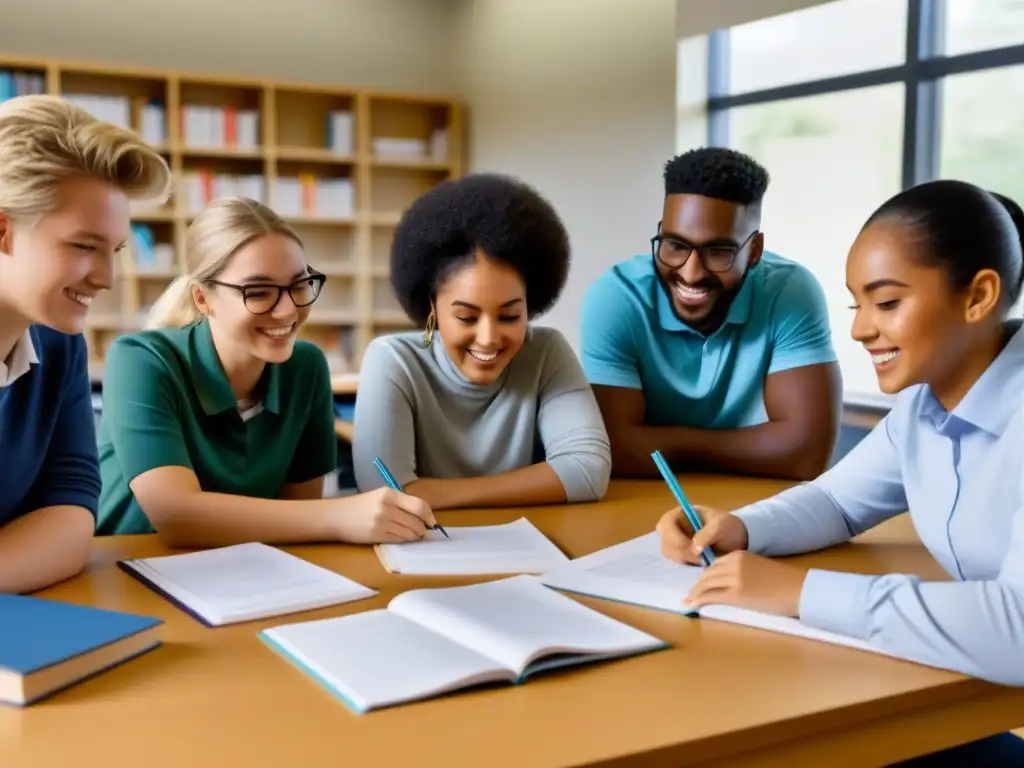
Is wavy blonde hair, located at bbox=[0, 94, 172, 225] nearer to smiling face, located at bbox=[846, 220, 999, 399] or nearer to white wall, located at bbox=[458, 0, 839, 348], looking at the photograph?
smiling face, located at bbox=[846, 220, 999, 399]

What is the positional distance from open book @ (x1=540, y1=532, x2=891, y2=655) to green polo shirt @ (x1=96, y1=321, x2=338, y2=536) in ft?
2.26

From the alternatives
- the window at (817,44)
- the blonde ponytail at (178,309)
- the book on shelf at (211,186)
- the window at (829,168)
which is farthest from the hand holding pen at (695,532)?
the book on shelf at (211,186)

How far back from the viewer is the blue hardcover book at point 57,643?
0.94 metres

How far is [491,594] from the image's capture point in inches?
49.3

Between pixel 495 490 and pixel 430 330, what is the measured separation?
384 mm

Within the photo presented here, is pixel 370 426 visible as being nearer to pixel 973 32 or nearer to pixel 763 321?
pixel 763 321

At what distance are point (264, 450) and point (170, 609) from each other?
0.67m

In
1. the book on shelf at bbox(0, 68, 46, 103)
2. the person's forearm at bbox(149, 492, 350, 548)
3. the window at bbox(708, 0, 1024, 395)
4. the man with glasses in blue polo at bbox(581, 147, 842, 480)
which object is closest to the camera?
the person's forearm at bbox(149, 492, 350, 548)

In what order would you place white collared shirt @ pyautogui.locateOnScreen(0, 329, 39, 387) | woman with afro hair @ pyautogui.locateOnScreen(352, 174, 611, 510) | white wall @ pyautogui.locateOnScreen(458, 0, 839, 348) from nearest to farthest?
1. white collared shirt @ pyautogui.locateOnScreen(0, 329, 39, 387)
2. woman with afro hair @ pyautogui.locateOnScreen(352, 174, 611, 510)
3. white wall @ pyautogui.locateOnScreen(458, 0, 839, 348)

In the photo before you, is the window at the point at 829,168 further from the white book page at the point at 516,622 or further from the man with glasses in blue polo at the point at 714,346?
the white book page at the point at 516,622

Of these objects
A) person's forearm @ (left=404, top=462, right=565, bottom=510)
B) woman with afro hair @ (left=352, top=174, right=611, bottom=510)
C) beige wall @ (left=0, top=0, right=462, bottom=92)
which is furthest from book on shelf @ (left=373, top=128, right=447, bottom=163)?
person's forearm @ (left=404, top=462, right=565, bottom=510)

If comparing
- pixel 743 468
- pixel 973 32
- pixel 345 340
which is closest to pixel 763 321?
pixel 743 468

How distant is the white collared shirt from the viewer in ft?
4.44

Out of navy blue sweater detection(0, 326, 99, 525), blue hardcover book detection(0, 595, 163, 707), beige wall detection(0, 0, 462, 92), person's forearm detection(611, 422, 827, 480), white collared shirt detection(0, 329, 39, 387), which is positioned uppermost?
beige wall detection(0, 0, 462, 92)
